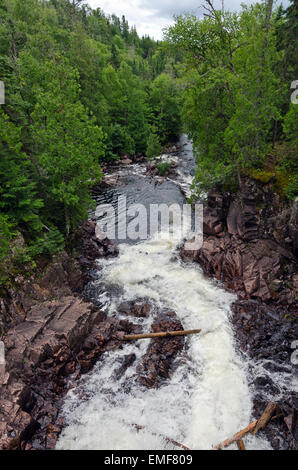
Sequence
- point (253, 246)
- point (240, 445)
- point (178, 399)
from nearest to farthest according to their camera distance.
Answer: point (240, 445) → point (178, 399) → point (253, 246)

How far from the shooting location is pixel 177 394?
11172mm

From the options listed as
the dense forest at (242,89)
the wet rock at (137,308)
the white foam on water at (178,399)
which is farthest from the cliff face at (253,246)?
the wet rock at (137,308)

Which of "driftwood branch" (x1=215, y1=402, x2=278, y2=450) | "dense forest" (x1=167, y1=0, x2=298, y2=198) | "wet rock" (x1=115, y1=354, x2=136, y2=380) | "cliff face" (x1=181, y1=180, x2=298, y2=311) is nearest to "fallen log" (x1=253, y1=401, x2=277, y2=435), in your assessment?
"driftwood branch" (x1=215, y1=402, x2=278, y2=450)

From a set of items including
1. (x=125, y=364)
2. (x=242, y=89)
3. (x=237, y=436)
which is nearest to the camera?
(x=237, y=436)

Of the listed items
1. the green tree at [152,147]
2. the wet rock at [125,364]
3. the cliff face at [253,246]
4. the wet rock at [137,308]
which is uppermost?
the green tree at [152,147]

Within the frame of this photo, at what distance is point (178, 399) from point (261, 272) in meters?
9.27

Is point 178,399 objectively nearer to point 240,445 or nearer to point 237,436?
point 237,436

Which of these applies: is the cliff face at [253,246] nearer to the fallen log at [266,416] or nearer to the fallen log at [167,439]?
the fallen log at [266,416]

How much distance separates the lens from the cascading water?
383 inches

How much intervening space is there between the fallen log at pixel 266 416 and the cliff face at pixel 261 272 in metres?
0.26

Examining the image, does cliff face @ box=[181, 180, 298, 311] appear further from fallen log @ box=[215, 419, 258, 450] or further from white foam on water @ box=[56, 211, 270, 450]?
fallen log @ box=[215, 419, 258, 450]

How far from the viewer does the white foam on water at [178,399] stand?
31.8ft

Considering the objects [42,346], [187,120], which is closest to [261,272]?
[42,346]
